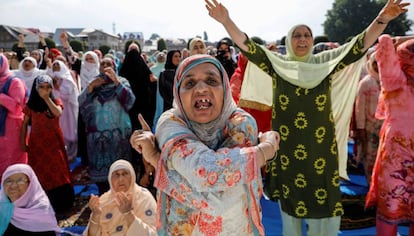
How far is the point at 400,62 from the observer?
8.34 ft

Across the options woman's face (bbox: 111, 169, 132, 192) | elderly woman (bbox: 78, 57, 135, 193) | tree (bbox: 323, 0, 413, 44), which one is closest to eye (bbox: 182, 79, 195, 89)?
woman's face (bbox: 111, 169, 132, 192)

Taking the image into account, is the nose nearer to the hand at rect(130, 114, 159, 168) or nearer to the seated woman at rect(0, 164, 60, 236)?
the hand at rect(130, 114, 159, 168)

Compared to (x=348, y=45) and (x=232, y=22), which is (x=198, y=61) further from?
(x=348, y=45)

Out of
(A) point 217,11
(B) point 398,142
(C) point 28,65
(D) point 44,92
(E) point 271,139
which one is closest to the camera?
(E) point 271,139

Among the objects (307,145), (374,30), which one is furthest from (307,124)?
(374,30)

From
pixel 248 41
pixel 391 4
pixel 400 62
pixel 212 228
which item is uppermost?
pixel 391 4

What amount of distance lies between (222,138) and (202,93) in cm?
18

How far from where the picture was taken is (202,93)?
1.22 m

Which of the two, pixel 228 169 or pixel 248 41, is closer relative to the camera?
pixel 228 169

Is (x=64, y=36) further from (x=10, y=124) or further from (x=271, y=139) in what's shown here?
(x=271, y=139)

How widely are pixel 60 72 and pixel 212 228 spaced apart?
4.40 meters

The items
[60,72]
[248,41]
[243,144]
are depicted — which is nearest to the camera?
[243,144]

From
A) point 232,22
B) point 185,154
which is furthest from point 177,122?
point 232,22

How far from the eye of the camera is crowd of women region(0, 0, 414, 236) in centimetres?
121
